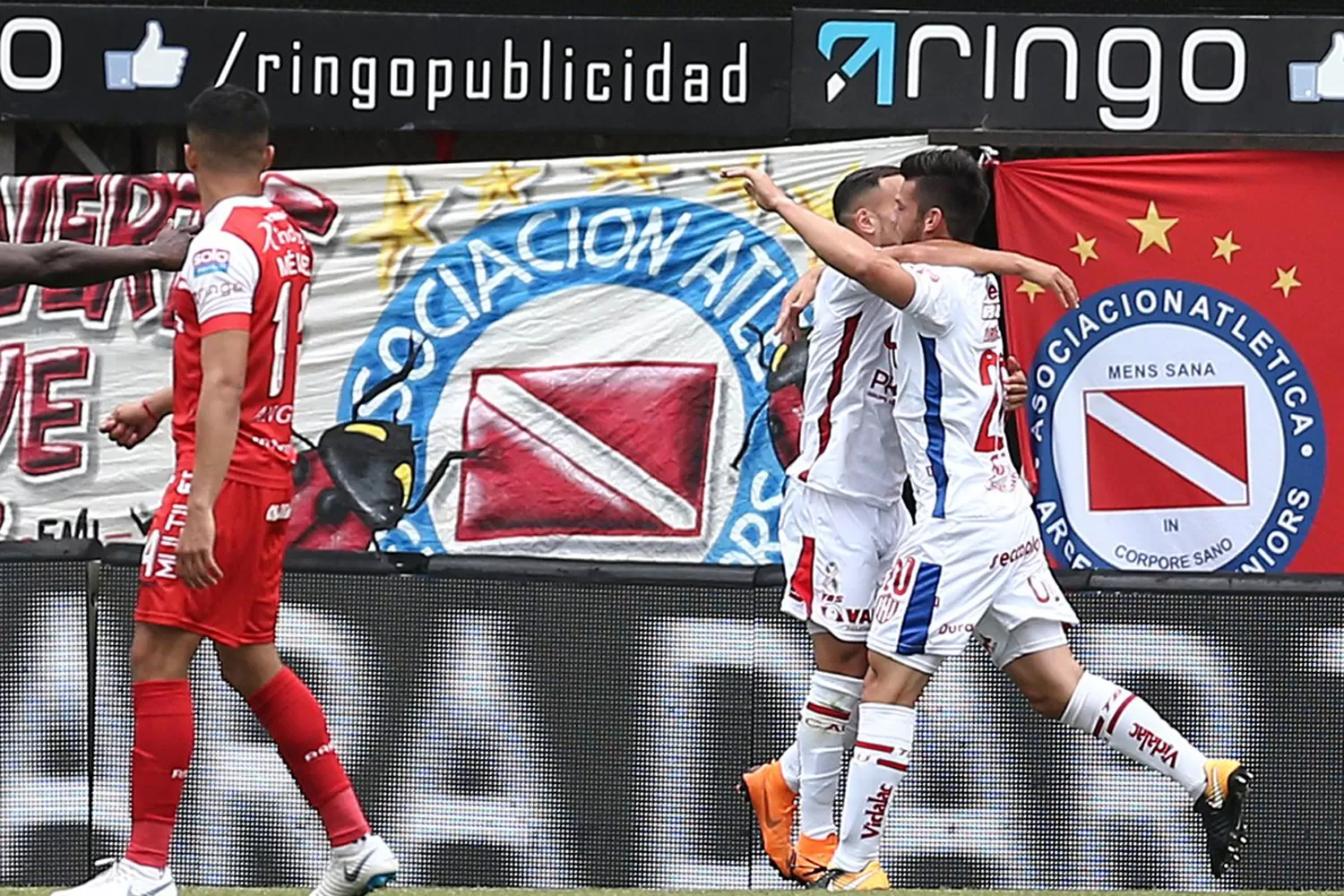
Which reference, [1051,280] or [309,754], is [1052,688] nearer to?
[1051,280]

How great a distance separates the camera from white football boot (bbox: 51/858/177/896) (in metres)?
5.11

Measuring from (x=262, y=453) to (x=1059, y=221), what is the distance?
18.0 ft

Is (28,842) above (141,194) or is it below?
below

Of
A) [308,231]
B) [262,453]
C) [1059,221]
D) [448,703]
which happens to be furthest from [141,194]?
[262,453]

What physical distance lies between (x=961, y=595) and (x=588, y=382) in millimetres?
4540

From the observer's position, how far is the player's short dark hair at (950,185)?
6039mm

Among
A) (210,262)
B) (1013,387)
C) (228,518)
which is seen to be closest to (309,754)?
(228,518)

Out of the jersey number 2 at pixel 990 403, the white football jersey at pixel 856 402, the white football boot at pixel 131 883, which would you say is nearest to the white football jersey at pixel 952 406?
the jersey number 2 at pixel 990 403

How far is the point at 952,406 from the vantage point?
235 inches

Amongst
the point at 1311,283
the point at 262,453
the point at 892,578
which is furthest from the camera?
the point at 1311,283

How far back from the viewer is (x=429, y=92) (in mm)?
10422

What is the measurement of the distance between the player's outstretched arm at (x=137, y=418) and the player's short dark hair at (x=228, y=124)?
2.09ft

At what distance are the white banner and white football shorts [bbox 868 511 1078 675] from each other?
417 centimetres

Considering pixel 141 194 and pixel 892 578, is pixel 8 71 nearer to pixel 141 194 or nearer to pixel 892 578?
pixel 141 194
